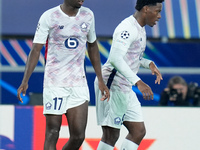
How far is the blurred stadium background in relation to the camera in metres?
10.3

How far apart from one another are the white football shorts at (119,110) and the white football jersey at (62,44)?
0.59m

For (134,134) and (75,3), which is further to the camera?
(134,134)

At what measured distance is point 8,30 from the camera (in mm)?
10211

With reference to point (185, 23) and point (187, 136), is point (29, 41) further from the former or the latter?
point (187, 136)

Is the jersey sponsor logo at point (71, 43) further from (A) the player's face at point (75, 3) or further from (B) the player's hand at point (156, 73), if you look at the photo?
(B) the player's hand at point (156, 73)

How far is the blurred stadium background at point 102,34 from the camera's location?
33.7ft

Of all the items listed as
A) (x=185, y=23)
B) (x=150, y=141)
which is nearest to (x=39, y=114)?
(x=150, y=141)

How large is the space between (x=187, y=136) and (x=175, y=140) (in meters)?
0.16

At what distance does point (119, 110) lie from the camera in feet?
20.8

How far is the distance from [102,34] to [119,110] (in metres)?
4.13

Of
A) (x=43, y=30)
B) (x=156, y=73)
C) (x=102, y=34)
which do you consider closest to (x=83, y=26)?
(x=43, y=30)

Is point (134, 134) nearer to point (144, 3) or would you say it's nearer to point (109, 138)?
point (109, 138)

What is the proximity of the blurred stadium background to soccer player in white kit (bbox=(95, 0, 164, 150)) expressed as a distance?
368cm

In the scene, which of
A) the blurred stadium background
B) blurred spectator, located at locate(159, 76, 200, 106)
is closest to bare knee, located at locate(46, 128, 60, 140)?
blurred spectator, located at locate(159, 76, 200, 106)
